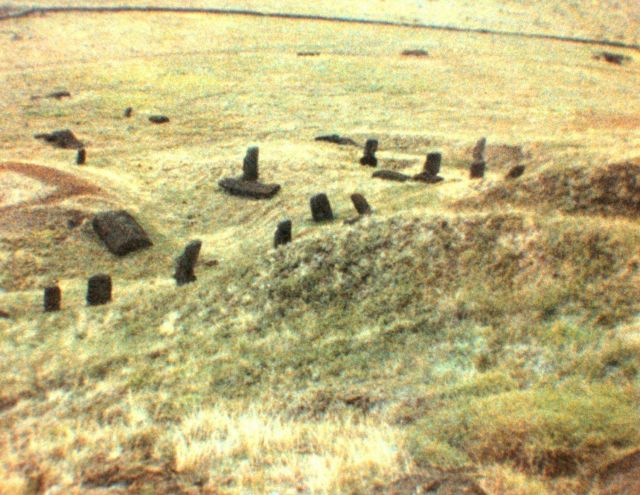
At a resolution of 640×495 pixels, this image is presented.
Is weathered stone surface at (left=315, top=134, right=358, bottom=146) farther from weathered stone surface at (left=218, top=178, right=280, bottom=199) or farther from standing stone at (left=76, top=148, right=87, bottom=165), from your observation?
standing stone at (left=76, top=148, right=87, bottom=165)

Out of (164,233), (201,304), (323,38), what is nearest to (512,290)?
(201,304)

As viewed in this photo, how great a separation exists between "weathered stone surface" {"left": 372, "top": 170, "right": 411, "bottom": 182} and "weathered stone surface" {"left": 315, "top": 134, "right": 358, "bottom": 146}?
3620mm

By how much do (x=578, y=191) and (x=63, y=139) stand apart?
1301 centimetres

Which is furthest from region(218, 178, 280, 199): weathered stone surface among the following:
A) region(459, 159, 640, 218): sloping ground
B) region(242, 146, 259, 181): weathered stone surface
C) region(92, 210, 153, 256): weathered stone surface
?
region(459, 159, 640, 218): sloping ground

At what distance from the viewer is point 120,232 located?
1201 centimetres

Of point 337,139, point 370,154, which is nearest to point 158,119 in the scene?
point 337,139

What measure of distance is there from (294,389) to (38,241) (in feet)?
21.3

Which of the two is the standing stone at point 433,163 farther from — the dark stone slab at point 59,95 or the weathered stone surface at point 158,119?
the dark stone slab at point 59,95

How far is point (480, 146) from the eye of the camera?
600 inches

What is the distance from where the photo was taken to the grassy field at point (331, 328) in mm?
5668

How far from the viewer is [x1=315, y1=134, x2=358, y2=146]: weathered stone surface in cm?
1770

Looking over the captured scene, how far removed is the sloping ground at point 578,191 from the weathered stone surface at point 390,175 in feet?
10.6

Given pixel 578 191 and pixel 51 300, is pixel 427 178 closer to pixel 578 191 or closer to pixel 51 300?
pixel 578 191

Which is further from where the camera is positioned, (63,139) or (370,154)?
(63,139)
